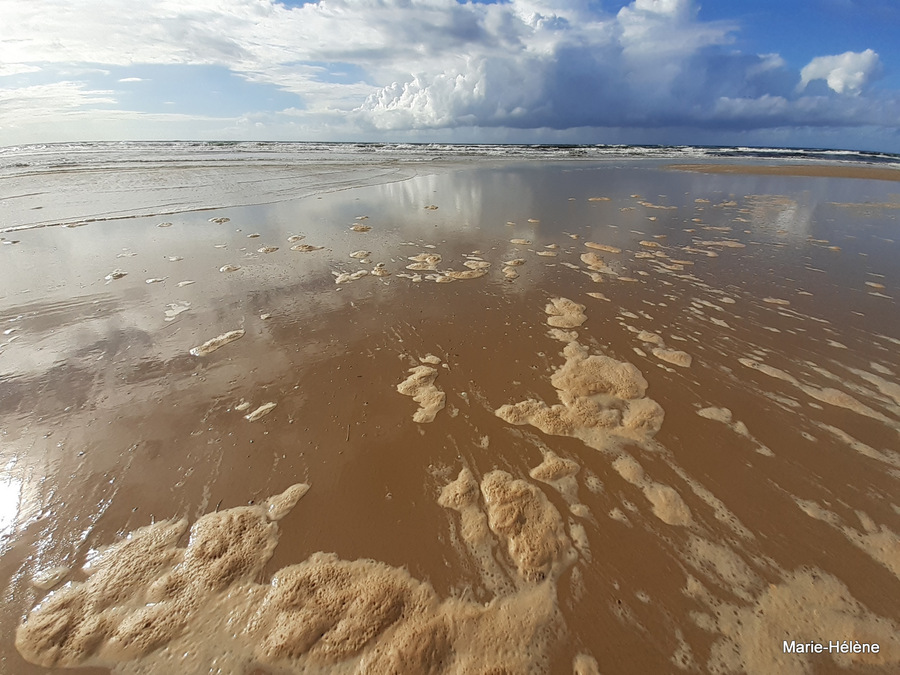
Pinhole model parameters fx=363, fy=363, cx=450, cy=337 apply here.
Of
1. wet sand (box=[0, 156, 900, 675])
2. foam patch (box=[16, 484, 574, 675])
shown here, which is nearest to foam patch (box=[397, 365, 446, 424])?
wet sand (box=[0, 156, 900, 675])

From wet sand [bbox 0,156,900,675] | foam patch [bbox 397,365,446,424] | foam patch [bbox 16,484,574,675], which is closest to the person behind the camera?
foam patch [bbox 16,484,574,675]

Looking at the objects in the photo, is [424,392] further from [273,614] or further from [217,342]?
[217,342]

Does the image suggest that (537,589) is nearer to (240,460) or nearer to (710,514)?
(710,514)

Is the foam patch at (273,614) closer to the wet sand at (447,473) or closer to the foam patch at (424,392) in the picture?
the wet sand at (447,473)

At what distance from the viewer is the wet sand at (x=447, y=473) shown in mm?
2006

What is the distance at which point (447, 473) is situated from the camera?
2.93 meters

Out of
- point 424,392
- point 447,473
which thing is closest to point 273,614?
point 447,473

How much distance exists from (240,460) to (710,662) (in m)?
3.37

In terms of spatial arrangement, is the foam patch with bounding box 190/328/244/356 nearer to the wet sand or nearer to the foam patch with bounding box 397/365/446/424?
the wet sand

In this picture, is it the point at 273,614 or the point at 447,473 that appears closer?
the point at 273,614

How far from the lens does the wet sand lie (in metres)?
2.01

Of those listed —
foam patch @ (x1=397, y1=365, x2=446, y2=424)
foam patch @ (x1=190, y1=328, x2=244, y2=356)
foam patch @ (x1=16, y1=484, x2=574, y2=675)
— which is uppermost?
foam patch @ (x1=16, y1=484, x2=574, y2=675)

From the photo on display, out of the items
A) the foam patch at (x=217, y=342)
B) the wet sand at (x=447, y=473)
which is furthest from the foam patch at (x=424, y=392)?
the foam patch at (x=217, y=342)

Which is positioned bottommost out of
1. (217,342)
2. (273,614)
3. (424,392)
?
(217,342)
